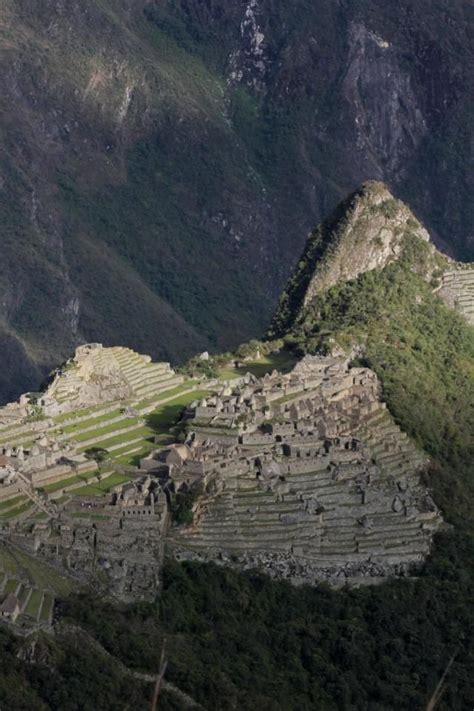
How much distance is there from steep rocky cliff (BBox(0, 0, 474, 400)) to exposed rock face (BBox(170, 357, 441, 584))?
155ft

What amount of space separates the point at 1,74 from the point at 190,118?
1846 centimetres

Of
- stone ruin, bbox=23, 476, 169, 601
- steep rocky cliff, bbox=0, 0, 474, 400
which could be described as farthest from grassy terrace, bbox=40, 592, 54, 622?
steep rocky cliff, bbox=0, 0, 474, 400

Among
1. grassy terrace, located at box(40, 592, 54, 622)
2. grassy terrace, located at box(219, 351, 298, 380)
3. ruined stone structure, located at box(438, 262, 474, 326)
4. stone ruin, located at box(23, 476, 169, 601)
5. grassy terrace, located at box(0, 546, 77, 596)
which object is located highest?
ruined stone structure, located at box(438, 262, 474, 326)

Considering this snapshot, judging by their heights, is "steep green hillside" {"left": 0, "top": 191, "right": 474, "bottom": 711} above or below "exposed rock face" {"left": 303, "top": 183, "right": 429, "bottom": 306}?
below

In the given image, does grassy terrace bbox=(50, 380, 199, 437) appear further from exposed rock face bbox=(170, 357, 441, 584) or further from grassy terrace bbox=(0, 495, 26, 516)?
grassy terrace bbox=(0, 495, 26, 516)

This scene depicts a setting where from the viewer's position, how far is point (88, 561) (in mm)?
61094

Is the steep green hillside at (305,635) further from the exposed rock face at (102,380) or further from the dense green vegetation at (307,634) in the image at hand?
the exposed rock face at (102,380)

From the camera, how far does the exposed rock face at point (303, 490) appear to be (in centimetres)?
6444

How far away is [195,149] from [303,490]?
100759mm

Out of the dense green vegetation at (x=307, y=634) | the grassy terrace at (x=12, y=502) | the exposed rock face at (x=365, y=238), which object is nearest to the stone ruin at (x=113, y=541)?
the dense green vegetation at (x=307, y=634)

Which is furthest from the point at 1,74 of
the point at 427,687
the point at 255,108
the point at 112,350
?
the point at 427,687

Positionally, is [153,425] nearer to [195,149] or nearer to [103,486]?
[103,486]

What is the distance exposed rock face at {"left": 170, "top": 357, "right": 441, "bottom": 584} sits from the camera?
64.4m

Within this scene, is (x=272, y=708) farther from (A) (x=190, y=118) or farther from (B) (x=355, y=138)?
(B) (x=355, y=138)
